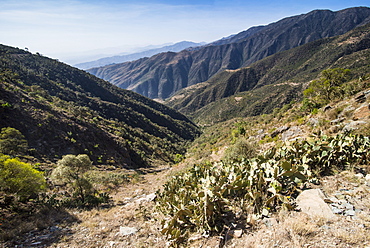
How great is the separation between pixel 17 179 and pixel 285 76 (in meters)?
189

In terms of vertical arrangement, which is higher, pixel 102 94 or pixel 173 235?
pixel 102 94

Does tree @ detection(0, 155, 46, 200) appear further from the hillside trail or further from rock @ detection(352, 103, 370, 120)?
rock @ detection(352, 103, 370, 120)

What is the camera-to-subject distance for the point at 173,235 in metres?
5.45

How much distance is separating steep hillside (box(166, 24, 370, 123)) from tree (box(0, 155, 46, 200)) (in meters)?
103

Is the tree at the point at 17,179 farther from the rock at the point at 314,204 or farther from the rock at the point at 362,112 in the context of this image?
the rock at the point at 362,112

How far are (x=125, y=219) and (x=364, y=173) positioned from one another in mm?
9743

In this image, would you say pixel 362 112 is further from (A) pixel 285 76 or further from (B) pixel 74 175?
(A) pixel 285 76

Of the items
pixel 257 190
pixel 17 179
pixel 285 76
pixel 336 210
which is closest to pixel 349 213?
pixel 336 210

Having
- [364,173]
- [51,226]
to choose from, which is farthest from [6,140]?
[364,173]

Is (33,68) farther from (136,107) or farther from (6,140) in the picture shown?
(6,140)

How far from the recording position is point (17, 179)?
9078 millimetres

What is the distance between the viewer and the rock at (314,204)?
4425mm

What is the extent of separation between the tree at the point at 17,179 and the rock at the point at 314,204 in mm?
12781

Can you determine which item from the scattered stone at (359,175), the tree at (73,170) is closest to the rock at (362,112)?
the scattered stone at (359,175)
